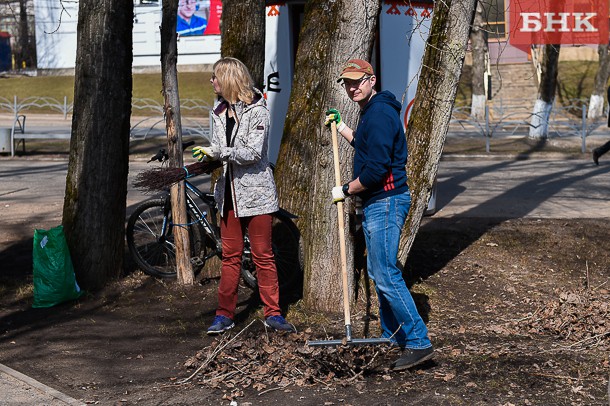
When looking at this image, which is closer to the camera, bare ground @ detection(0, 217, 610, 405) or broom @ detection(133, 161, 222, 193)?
bare ground @ detection(0, 217, 610, 405)

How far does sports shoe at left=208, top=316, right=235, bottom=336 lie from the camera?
690 cm

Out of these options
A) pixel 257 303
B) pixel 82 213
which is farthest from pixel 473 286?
pixel 82 213

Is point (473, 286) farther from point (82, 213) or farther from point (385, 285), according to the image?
point (82, 213)

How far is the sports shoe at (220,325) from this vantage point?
690 centimetres

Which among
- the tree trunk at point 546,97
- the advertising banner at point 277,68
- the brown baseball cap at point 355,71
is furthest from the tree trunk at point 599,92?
the brown baseball cap at point 355,71

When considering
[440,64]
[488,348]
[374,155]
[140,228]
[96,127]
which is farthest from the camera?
[140,228]

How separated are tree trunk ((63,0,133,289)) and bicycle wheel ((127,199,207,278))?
12.1 inches

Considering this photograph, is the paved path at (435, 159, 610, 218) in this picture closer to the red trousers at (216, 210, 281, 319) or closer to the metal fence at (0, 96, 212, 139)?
the metal fence at (0, 96, 212, 139)

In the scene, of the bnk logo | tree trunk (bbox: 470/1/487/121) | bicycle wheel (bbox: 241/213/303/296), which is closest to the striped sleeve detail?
bicycle wheel (bbox: 241/213/303/296)

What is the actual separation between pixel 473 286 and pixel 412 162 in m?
1.32

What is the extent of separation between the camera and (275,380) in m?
5.83

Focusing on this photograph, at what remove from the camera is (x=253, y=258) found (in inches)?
274

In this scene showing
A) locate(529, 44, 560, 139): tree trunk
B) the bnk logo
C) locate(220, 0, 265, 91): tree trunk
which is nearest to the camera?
locate(220, 0, 265, 91): tree trunk

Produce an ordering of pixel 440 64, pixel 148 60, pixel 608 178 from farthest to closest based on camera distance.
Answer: pixel 148 60 < pixel 608 178 < pixel 440 64
